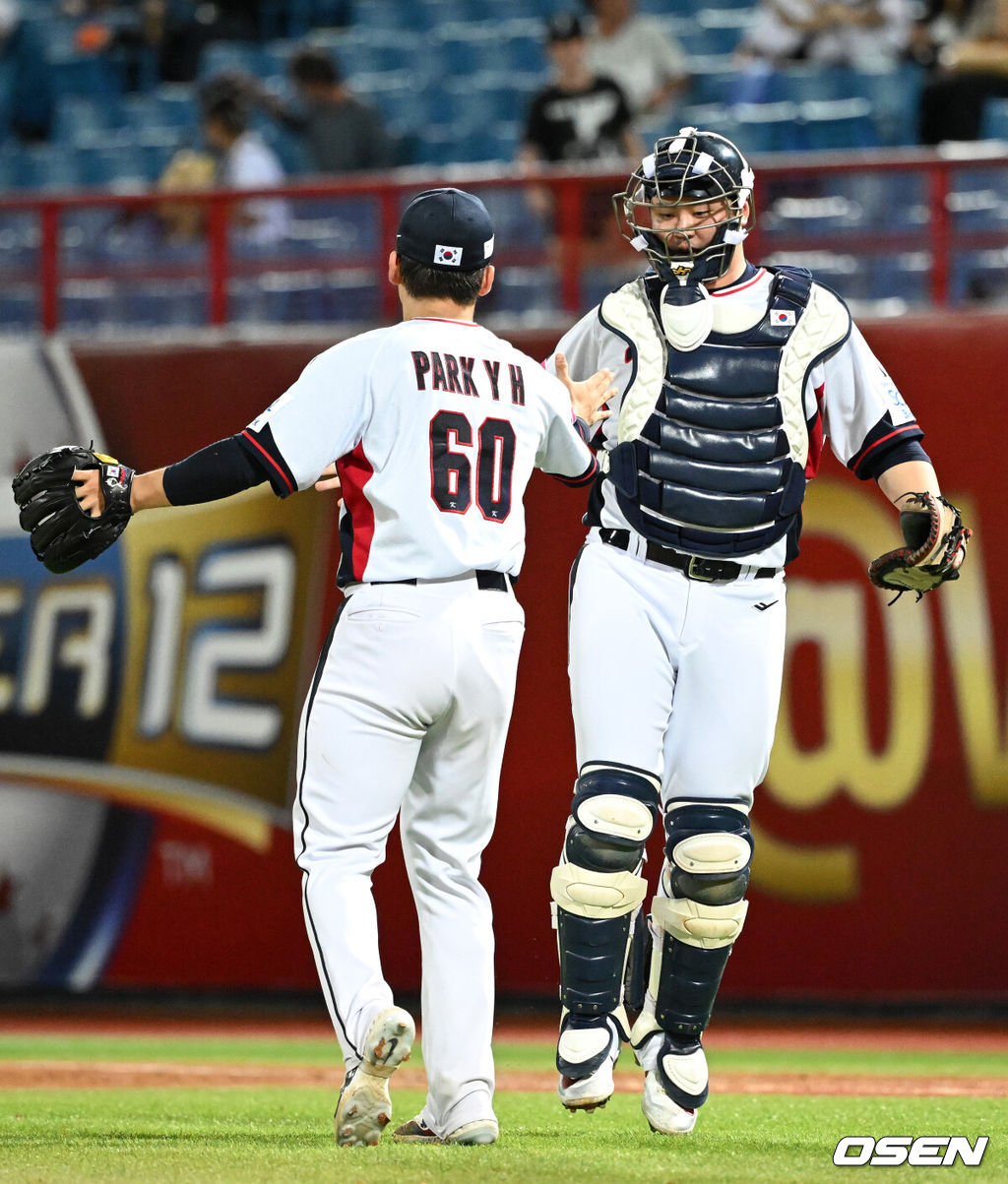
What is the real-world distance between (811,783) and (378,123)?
4.33 metres

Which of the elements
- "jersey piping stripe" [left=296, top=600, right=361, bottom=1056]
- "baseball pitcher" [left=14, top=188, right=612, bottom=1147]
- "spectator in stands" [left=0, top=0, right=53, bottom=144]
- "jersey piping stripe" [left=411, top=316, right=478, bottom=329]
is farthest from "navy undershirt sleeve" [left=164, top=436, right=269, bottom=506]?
"spectator in stands" [left=0, top=0, right=53, bottom=144]

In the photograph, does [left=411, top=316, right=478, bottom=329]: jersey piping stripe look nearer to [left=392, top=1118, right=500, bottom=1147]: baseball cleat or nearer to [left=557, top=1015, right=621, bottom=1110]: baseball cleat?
[left=557, top=1015, right=621, bottom=1110]: baseball cleat

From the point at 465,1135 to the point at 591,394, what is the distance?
6.05 feet

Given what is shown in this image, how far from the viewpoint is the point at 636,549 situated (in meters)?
5.08

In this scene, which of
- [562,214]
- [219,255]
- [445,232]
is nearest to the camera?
[445,232]

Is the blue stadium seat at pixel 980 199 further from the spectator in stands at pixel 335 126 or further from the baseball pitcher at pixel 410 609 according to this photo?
the baseball pitcher at pixel 410 609

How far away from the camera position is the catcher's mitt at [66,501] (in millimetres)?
4680

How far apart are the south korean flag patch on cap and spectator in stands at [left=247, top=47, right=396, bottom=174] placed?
6001mm

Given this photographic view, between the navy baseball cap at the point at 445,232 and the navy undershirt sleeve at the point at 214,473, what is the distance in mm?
631

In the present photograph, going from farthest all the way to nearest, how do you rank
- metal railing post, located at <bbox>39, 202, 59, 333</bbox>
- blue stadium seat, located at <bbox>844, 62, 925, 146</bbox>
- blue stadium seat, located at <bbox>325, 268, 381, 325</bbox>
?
1. blue stadium seat, located at <bbox>844, 62, 925, 146</bbox>
2. metal railing post, located at <bbox>39, 202, 59, 333</bbox>
3. blue stadium seat, located at <bbox>325, 268, 381, 325</bbox>

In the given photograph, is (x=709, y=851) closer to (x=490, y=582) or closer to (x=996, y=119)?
(x=490, y=582)

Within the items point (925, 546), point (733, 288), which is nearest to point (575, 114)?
point (733, 288)

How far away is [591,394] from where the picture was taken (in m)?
5.02

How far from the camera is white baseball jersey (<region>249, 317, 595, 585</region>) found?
14.9ft
